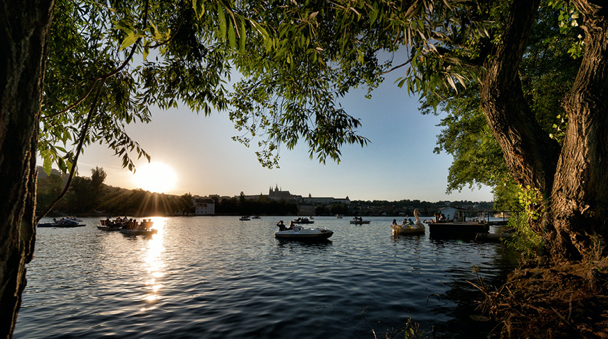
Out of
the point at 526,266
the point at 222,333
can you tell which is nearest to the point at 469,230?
the point at 526,266

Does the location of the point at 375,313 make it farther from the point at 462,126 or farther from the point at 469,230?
the point at 469,230

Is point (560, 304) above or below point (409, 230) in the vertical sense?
above

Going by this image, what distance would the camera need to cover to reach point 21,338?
24.0ft

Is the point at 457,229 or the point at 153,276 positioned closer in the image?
the point at 153,276

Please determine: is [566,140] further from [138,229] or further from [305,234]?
Result: [138,229]

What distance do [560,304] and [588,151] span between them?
293 centimetres

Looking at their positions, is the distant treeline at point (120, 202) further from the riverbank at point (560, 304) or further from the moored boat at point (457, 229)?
the riverbank at point (560, 304)

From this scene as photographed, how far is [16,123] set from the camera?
1553 mm

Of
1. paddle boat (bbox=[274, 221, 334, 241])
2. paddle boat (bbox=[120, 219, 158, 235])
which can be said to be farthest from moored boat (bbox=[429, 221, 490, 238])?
paddle boat (bbox=[120, 219, 158, 235])

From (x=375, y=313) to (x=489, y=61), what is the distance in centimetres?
738

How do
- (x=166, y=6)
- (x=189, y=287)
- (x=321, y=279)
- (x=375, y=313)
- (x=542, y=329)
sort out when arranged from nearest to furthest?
(x=542, y=329)
(x=166, y=6)
(x=375, y=313)
(x=189, y=287)
(x=321, y=279)

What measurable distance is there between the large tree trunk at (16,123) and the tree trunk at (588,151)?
796 cm

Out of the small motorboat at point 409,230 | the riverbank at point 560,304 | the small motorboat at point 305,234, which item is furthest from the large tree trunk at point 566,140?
the small motorboat at point 409,230

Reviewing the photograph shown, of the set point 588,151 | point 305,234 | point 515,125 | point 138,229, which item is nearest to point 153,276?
point 515,125
